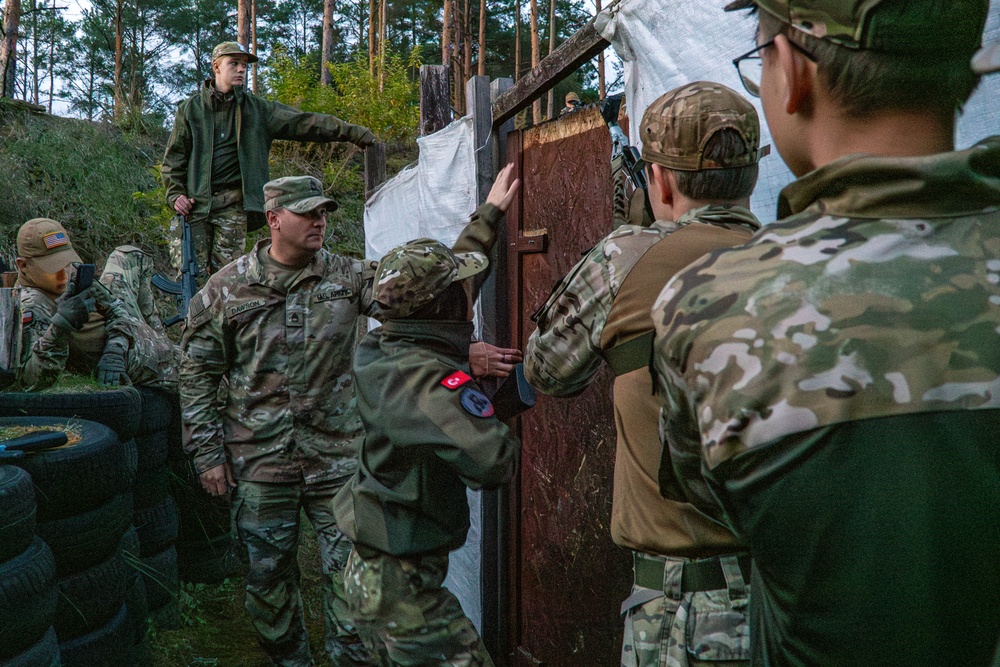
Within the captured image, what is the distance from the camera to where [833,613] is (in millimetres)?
817

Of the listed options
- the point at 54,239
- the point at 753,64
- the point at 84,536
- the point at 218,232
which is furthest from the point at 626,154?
the point at 218,232

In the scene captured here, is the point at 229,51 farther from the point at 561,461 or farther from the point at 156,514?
the point at 561,461

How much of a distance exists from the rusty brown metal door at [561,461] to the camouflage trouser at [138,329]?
2578 mm

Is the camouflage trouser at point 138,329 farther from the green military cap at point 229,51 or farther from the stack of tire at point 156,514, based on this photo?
the green military cap at point 229,51

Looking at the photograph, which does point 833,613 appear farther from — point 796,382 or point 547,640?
point 547,640

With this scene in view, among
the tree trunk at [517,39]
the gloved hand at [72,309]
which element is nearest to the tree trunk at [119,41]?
the tree trunk at [517,39]

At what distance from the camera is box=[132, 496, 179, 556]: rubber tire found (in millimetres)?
4652

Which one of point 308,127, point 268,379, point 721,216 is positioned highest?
point 308,127

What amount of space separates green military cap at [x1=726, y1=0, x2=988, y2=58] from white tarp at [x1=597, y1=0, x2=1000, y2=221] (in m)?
0.73

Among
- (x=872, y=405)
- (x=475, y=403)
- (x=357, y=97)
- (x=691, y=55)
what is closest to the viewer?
(x=872, y=405)

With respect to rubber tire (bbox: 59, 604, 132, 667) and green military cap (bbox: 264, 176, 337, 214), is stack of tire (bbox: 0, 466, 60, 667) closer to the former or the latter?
rubber tire (bbox: 59, 604, 132, 667)

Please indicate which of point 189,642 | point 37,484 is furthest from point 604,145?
point 189,642

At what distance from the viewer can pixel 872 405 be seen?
77 centimetres

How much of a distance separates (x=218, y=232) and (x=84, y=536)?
2.94 meters
